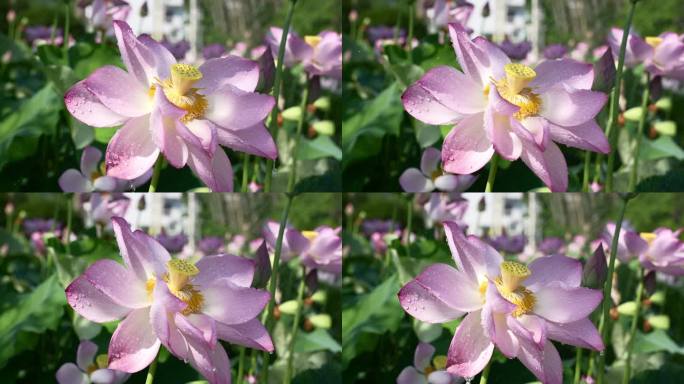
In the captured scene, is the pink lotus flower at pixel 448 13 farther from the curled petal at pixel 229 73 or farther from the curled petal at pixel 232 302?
the curled petal at pixel 232 302

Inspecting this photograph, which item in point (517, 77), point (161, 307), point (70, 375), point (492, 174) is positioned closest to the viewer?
point (161, 307)

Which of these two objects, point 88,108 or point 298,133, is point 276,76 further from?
point 88,108

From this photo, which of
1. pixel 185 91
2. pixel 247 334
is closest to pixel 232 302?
pixel 247 334

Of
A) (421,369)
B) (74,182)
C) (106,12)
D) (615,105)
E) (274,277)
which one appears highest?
(106,12)

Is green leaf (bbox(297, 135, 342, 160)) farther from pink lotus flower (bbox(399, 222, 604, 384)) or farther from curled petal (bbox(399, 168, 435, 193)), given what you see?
pink lotus flower (bbox(399, 222, 604, 384))

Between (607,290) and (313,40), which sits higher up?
(313,40)

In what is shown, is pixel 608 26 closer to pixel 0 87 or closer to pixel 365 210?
pixel 365 210
